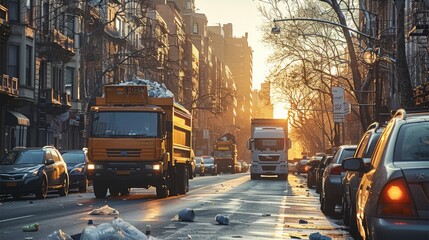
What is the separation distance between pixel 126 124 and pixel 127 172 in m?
1.42

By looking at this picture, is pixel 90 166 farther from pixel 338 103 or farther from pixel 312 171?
pixel 338 103

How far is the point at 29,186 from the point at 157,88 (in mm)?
5100

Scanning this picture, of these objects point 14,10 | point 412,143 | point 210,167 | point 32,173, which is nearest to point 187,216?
point 412,143

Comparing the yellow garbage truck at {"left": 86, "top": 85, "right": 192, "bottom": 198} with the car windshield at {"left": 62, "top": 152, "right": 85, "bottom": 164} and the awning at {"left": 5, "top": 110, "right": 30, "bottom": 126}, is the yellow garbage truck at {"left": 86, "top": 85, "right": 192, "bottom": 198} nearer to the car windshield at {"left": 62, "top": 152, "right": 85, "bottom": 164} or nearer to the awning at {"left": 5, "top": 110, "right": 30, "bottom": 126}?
the car windshield at {"left": 62, "top": 152, "right": 85, "bottom": 164}

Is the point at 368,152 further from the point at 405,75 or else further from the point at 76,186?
the point at 76,186

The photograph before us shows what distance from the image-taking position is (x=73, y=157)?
36.3m

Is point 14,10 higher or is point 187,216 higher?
point 14,10

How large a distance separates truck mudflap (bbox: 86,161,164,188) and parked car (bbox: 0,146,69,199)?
2.36m

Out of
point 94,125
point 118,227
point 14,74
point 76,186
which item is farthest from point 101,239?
point 14,74

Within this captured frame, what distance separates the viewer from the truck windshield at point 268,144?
5825 cm

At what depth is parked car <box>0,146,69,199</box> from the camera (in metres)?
27.4

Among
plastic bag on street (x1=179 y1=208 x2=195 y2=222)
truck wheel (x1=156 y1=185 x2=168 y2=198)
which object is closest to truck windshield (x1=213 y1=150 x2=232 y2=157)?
truck wheel (x1=156 y1=185 x2=168 y2=198)

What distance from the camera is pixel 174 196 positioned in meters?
28.9

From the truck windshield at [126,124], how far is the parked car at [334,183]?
7446 millimetres
